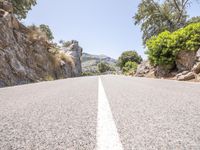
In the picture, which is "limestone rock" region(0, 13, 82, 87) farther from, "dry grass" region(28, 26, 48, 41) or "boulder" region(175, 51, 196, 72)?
"boulder" region(175, 51, 196, 72)

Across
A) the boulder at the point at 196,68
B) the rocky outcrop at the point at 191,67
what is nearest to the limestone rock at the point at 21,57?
the rocky outcrop at the point at 191,67

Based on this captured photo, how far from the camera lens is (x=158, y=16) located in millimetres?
27000

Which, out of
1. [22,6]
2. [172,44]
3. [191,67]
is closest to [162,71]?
[172,44]

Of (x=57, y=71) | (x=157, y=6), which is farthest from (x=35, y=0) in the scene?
(x=157, y=6)

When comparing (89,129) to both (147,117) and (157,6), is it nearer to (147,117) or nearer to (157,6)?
(147,117)

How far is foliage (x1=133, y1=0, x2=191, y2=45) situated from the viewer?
26.4 m

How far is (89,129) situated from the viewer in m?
1.83

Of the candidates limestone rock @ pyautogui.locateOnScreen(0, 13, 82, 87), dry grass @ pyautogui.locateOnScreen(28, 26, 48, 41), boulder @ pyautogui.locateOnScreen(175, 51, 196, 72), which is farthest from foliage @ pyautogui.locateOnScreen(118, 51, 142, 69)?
boulder @ pyautogui.locateOnScreen(175, 51, 196, 72)

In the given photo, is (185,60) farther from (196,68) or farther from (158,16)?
(158,16)

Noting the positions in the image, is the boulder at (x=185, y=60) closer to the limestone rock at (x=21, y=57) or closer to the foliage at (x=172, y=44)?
the foliage at (x=172, y=44)

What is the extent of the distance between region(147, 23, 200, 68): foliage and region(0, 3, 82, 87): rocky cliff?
7.93m

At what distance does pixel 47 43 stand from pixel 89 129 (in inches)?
766

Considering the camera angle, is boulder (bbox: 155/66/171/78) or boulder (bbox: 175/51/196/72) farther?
boulder (bbox: 155/66/171/78)

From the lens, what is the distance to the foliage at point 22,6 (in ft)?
71.1
